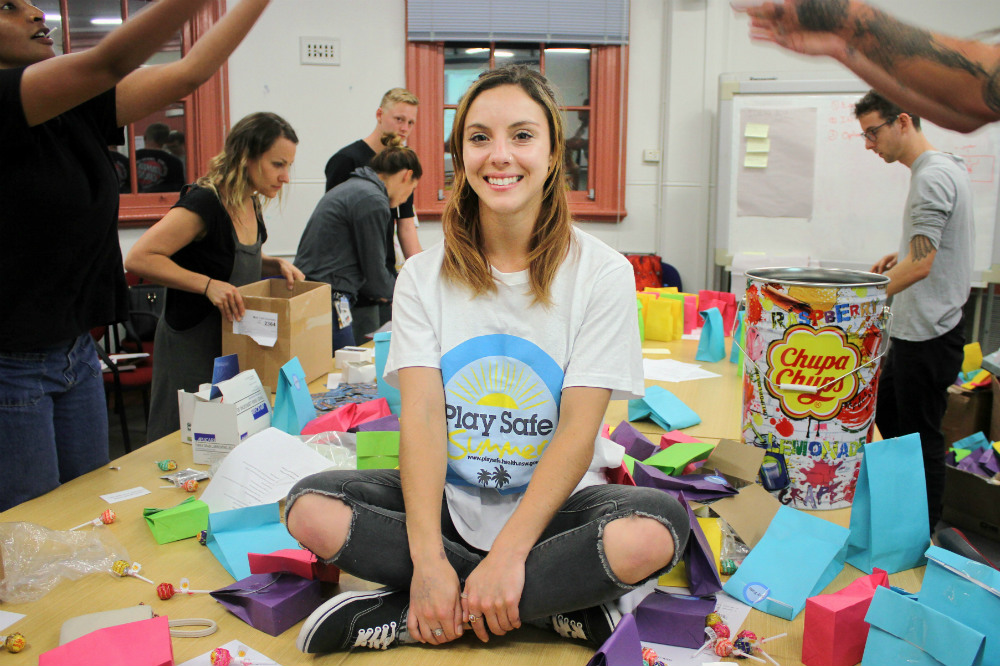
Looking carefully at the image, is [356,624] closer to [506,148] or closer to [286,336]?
[506,148]

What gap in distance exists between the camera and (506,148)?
1.40 m

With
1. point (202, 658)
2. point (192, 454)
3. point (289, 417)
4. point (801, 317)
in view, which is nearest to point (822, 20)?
point (801, 317)

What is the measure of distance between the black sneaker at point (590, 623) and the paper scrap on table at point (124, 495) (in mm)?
930

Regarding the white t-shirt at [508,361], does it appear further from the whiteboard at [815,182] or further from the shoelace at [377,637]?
the whiteboard at [815,182]

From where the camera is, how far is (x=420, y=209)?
17.3ft

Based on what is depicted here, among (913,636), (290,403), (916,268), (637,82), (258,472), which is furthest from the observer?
(637,82)

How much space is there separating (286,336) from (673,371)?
122 centimetres

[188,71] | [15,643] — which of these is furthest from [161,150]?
[15,643]

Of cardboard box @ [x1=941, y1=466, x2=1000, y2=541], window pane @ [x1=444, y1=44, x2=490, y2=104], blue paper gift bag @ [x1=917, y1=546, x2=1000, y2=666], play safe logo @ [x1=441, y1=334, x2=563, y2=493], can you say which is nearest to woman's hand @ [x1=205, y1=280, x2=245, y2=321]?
play safe logo @ [x1=441, y1=334, x2=563, y2=493]

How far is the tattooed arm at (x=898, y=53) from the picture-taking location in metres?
1.06

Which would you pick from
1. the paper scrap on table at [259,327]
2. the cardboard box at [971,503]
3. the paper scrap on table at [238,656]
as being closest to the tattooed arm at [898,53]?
the paper scrap on table at [238,656]

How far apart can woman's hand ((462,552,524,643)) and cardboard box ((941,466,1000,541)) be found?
2.19 meters

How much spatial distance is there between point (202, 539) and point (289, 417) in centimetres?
51

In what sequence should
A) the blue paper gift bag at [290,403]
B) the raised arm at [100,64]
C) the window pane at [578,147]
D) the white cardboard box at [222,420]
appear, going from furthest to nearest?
the window pane at [578,147] < the blue paper gift bag at [290,403] < the white cardboard box at [222,420] < the raised arm at [100,64]
